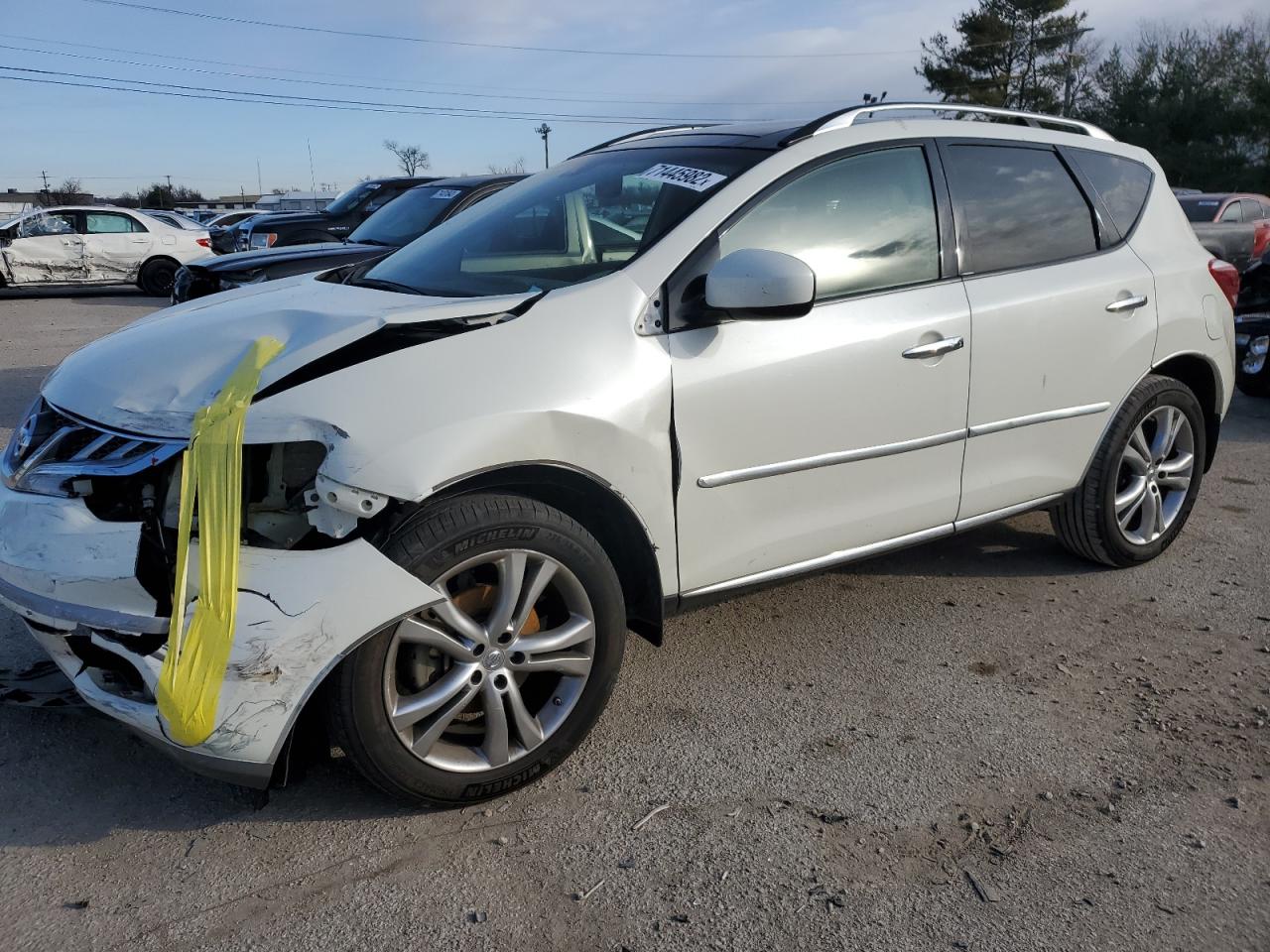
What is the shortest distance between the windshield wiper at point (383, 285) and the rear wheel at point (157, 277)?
15217mm

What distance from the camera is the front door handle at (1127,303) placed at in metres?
3.91

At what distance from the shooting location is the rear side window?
142 inches

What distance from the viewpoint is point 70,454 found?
8.71 ft

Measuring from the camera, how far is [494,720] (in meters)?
2.67

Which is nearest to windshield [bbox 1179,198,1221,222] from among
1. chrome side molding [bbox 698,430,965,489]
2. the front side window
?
chrome side molding [bbox 698,430,965,489]

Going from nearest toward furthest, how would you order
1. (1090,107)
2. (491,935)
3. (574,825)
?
(491,935) < (574,825) < (1090,107)

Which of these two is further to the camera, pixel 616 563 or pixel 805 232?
pixel 805 232

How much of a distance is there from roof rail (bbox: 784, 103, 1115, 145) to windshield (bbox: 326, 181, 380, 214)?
1051 cm

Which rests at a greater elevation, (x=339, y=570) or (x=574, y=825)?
(x=339, y=570)

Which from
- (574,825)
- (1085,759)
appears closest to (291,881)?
(574,825)

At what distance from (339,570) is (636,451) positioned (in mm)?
848

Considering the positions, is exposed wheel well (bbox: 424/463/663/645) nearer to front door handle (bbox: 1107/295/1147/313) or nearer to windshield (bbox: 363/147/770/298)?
windshield (bbox: 363/147/770/298)

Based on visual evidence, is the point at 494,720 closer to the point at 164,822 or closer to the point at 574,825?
the point at 574,825

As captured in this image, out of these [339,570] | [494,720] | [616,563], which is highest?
[339,570]
